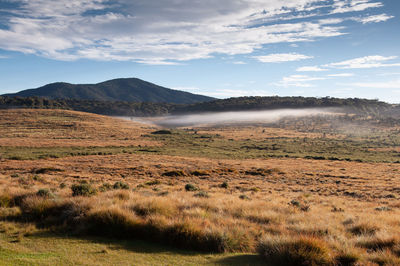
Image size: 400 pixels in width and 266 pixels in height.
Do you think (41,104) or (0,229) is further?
(41,104)

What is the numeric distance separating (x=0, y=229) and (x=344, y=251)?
8520mm

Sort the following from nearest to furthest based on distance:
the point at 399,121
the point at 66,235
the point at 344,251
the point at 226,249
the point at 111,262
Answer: the point at 111,262 < the point at 344,251 < the point at 226,249 < the point at 66,235 < the point at 399,121

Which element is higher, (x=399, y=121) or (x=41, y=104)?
(x=41, y=104)

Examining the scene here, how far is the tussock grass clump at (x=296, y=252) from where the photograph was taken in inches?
220

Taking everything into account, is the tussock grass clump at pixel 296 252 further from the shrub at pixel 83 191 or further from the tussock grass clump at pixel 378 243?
the shrub at pixel 83 191

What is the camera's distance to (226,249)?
6484 millimetres

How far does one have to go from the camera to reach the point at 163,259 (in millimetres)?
5746

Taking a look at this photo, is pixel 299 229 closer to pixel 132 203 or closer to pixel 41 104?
pixel 132 203

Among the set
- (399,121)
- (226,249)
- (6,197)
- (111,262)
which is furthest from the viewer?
(399,121)

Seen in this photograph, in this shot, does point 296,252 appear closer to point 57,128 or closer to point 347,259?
point 347,259

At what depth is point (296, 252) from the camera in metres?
5.66

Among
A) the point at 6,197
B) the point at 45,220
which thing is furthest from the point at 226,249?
the point at 6,197

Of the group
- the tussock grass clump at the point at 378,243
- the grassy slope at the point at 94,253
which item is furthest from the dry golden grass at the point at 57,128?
the tussock grass clump at the point at 378,243

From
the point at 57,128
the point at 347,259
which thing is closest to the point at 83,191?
the point at 347,259
